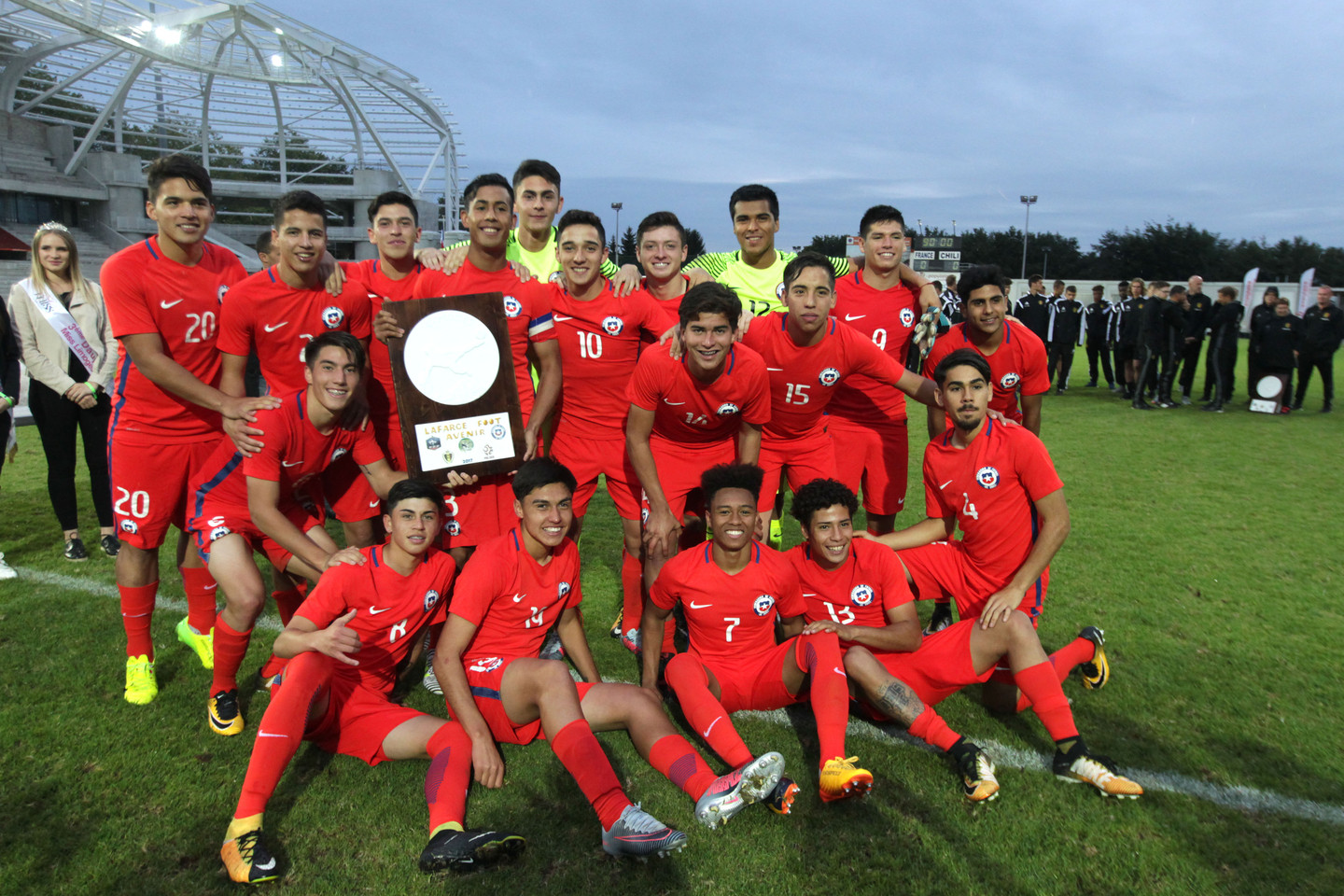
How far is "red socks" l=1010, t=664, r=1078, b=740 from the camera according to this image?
309cm

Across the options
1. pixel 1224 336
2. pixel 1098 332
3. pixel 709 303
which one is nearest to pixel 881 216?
pixel 709 303

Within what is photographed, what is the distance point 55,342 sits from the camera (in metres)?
5.41

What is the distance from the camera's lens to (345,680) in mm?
3211

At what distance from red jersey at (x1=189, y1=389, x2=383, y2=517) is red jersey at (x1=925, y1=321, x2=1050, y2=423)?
3.20 m

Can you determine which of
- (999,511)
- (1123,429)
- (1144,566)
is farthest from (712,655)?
(1123,429)

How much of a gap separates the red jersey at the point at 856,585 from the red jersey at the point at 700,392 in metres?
0.80

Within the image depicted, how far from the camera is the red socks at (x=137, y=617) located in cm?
374

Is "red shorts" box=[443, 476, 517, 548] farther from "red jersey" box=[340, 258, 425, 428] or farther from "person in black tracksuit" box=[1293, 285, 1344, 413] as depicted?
"person in black tracksuit" box=[1293, 285, 1344, 413]

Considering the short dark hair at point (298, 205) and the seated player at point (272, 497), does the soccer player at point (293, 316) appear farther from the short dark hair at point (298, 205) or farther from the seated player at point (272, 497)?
the seated player at point (272, 497)

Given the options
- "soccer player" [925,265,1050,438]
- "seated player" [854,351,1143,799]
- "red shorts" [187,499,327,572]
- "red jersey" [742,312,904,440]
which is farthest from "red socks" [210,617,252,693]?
"soccer player" [925,265,1050,438]

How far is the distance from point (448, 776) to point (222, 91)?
195 feet

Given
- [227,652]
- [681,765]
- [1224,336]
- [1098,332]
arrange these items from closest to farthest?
[681,765], [227,652], [1224,336], [1098,332]

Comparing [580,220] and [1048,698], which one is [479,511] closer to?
[580,220]

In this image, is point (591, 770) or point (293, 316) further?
point (293, 316)
